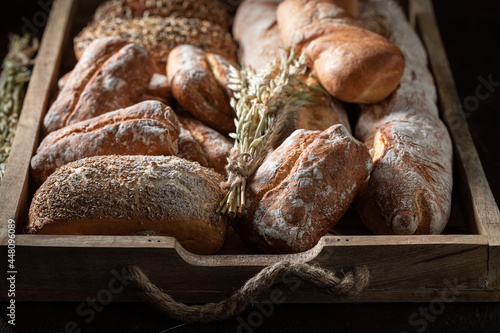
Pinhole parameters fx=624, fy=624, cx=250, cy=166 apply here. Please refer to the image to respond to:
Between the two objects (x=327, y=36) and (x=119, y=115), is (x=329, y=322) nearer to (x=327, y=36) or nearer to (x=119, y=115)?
(x=119, y=115)

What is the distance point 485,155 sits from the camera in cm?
256

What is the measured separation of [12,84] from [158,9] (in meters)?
0.72

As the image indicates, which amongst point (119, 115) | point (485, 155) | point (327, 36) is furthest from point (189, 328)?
point (485, 155)

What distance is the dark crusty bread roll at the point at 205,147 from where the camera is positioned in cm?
201

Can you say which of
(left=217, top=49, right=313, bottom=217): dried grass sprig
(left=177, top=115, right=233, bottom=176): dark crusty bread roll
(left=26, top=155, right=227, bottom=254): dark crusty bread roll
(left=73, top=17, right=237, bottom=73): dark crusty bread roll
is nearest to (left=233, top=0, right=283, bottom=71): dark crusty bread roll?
(left=73, top=17, right=237, bottom=73): dark crusty bread roll

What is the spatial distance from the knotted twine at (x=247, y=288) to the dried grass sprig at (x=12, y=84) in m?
0.75

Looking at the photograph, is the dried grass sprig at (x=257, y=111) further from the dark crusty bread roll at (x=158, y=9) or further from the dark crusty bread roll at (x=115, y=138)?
the dark crusty bread roll at (x=158, y=9)

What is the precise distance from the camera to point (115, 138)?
192cm

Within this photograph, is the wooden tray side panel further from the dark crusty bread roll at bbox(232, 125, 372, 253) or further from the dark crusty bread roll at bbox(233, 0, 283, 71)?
the dark crusty bread roll at bbox(233, 0, 283, 71)

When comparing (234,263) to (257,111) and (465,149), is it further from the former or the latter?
(465,149)

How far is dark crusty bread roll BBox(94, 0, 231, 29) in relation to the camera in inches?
112

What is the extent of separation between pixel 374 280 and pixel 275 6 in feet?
5.05

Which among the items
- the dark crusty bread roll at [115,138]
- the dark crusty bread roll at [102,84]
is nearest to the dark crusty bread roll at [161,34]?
the dark crusty bread roll at [102,84]

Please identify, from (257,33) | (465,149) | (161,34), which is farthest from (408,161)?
(161,34)
